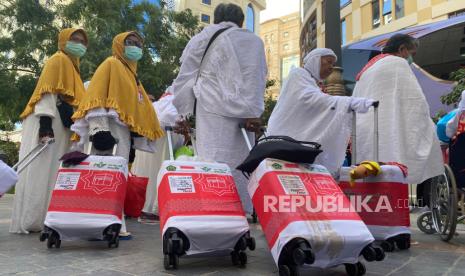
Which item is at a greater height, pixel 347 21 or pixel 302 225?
pixel 347 21

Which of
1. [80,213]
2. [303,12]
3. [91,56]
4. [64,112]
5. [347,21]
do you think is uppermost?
[303,12]

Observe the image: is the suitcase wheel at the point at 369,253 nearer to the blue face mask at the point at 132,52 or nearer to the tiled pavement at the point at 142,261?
the tiled pavement at the point at 142,261

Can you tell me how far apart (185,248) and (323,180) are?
921 millimetres

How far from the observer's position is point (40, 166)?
163 inches

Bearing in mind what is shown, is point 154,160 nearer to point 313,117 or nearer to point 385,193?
point 313,117

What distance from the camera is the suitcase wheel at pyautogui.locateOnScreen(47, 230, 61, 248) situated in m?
3.22

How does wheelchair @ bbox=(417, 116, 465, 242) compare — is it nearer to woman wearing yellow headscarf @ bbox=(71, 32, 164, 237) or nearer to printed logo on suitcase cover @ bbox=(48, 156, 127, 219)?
woman wearing yellow headscarf @ bbox=(71, 32, 164, 237)

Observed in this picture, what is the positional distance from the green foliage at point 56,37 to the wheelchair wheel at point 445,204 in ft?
29.7

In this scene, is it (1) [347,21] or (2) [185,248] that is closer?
(2) [185,248]

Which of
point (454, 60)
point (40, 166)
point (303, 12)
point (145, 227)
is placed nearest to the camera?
point (40, 166)

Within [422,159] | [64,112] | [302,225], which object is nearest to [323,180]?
[302,225]

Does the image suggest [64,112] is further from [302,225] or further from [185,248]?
[302,225]

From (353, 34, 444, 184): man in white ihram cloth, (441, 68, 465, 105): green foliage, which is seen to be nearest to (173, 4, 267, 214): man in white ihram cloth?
(353, 34, 444, 184): man in white ihram cloth

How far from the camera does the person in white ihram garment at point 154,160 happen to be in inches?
222
